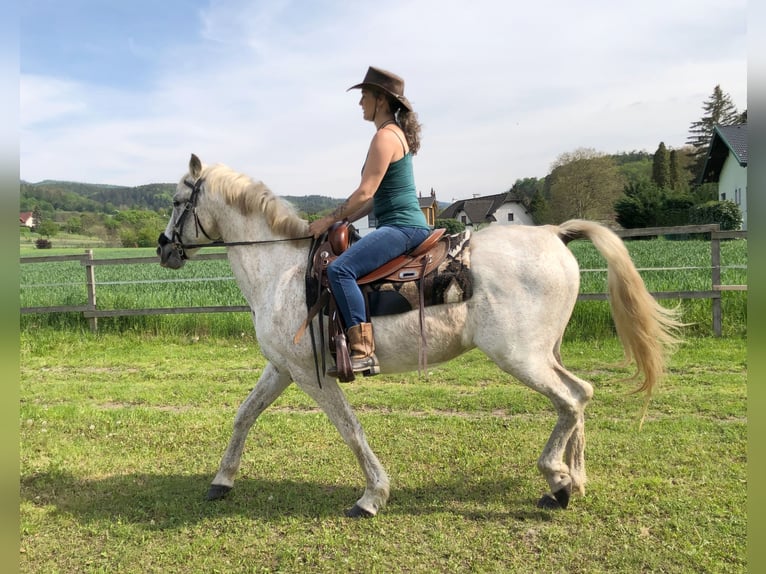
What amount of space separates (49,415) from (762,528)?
7025mm

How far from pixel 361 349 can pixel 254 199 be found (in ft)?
5.18

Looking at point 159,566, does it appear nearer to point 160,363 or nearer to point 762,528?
point 762,528

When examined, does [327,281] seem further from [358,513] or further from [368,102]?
[358,513]

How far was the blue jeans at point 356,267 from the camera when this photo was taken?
361cm

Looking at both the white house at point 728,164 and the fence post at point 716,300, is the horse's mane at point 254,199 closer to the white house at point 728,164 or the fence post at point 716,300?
the fence post at point 716,300

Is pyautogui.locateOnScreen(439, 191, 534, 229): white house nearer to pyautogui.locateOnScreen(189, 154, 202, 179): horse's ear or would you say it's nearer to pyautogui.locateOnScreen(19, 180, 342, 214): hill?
pyautogui.locateOnScreen(19, 180, 342, 214): hill

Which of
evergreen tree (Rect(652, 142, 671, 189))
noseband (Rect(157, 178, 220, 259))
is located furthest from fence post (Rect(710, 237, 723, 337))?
evergreen tree (Rect(652, 142, 671, 189))

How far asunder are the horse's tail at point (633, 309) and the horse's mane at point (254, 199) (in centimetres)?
224

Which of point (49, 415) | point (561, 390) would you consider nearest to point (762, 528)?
point (561, 390)

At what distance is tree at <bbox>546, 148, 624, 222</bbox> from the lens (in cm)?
5150

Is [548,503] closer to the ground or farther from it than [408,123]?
closer to the ground

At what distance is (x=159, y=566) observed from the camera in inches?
132

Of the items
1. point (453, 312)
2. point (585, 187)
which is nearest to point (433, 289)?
point (453, 312)

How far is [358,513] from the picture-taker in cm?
386
